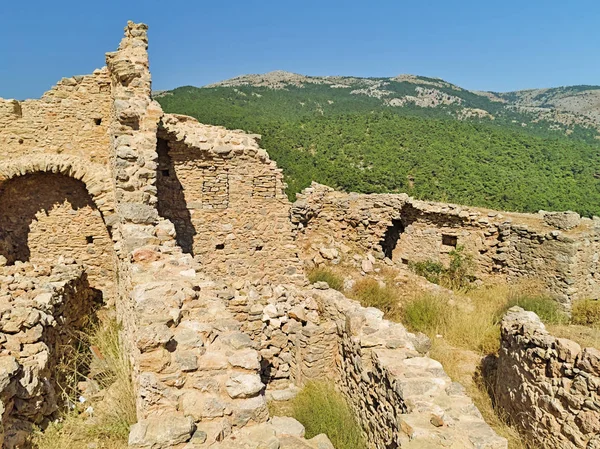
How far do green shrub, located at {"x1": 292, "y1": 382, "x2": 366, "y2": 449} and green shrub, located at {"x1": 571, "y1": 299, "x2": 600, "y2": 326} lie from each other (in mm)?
6306

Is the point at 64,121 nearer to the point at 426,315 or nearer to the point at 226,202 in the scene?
the point at 226,202

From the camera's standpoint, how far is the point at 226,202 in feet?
24.4

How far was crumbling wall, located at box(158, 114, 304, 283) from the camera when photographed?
7.02 meters

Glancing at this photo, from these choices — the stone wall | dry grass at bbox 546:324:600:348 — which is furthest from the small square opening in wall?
dry grass at bbox 546:324:600:348

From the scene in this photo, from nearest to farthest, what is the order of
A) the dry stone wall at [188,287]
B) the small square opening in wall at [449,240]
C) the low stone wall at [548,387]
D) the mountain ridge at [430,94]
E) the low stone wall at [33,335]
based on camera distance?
1. the dry stone wall at [188,287]
2. the low stone wall at [33,335]
3. the low stone wall at [548,387]
4. the small square opening in wall at [449,240]
5. the mountain ridge at [430,94]

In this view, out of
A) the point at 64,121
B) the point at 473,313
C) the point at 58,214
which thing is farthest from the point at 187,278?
the point at 473,313

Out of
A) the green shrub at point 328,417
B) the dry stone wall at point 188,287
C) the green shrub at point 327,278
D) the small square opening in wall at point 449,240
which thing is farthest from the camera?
the small square opening in wall at point 449,240

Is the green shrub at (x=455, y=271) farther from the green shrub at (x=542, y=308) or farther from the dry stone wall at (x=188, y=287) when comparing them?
the dry stone wall at (x=188, y=287)

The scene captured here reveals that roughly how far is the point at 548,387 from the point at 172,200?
5849 millimetres

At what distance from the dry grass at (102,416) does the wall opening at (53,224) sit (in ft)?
8.29

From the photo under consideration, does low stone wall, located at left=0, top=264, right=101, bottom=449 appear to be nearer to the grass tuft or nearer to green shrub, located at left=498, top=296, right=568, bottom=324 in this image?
the grass tuft

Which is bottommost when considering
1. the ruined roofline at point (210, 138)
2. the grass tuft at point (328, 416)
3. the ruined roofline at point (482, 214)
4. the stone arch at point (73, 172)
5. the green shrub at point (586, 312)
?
the green shrub at point (586, 312)

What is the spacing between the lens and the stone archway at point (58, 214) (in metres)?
6.52

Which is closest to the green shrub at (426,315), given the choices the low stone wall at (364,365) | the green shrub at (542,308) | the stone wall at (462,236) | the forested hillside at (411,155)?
the green shrub at (542,308)
